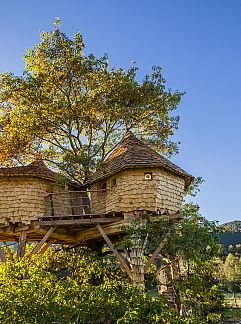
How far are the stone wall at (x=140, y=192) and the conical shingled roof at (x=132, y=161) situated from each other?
14.3 inches

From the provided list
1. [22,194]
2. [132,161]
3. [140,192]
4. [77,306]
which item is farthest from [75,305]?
[22,194]

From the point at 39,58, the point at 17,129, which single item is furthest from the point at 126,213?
the point at 39,58

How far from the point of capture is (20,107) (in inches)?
821

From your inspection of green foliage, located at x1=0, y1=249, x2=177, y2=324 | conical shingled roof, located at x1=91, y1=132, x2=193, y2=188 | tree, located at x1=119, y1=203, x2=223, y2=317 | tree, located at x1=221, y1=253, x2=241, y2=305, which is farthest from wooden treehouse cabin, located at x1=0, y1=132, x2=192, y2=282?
tree, located at x1=221, y1=253, x2=241, y2=305

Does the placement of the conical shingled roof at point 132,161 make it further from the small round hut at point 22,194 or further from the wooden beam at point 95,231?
the small round hut at point 22,194

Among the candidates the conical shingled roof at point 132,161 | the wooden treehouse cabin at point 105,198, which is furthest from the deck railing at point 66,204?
the conical shingled roof at point 132,161

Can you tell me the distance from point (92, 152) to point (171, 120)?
20.2 feet

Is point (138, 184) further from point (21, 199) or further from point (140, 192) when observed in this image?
point (21, 199)

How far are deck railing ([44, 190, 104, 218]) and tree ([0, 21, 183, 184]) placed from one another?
1258 millimetres

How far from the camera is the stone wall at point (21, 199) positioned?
16875mm

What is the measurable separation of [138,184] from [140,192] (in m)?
0.40

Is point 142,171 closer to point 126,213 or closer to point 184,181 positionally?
point 126,213

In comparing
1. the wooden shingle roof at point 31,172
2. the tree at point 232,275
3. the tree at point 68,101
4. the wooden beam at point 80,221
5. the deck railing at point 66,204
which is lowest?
the tree at point 232,275

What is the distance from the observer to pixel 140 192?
16500mm
